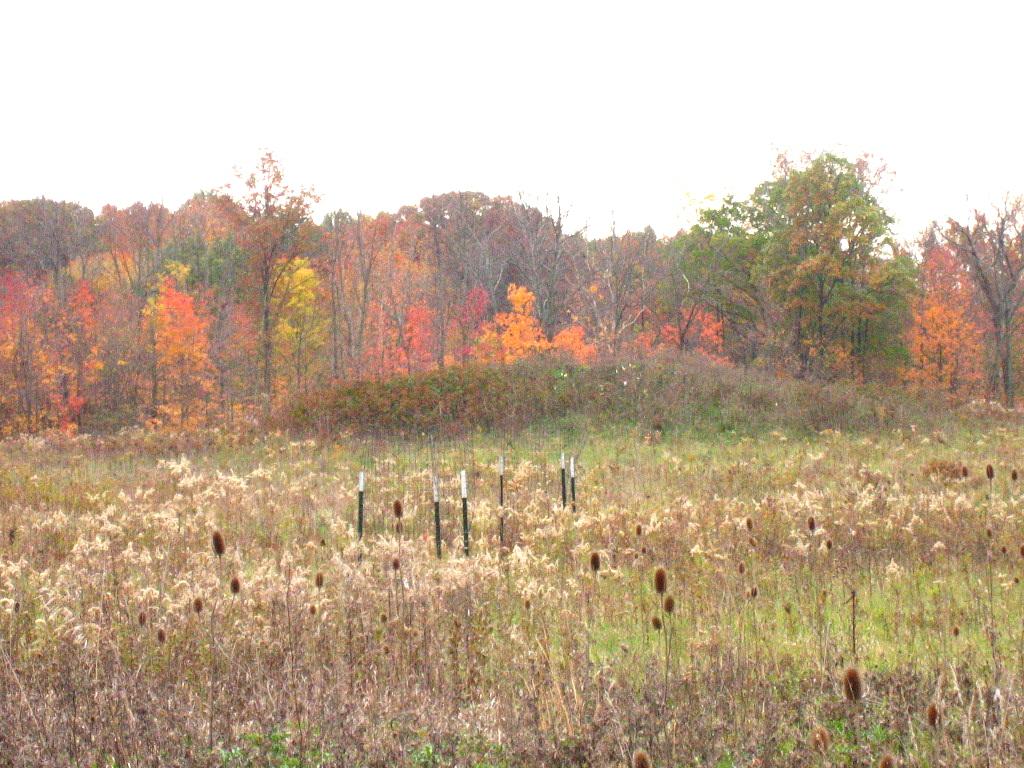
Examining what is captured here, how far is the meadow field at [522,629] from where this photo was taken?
4070mm

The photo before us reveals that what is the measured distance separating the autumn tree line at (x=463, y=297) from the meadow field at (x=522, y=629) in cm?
1952

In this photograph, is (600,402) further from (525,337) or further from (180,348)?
(180,348)

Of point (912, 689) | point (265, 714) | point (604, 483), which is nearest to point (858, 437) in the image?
point (604, 483)

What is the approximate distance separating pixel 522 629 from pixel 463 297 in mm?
48479

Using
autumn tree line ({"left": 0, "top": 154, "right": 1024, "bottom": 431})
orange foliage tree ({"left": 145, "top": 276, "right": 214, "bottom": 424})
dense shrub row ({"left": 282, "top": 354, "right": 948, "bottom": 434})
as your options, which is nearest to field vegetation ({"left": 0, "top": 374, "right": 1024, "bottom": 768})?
dense shrub row ({"left": 282, "top": 354, "right": 948, "bottom": 434})

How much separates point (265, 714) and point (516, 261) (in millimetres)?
51557

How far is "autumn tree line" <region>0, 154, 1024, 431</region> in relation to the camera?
37.6 metres

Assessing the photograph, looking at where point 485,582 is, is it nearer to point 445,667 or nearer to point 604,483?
point 445,667

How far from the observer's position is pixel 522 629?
6.37 meters

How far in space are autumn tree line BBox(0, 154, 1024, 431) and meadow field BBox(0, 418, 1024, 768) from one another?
19524 millimetres

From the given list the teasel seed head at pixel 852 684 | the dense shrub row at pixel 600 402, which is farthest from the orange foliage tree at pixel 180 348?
the teasel seed head at pixel 852 684

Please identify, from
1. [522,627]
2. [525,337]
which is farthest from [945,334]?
[522,627]

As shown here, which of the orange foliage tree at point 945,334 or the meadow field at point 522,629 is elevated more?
the orange foliage tree at point 945,334

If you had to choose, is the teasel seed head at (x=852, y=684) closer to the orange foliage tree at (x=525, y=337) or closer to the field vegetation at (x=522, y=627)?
the field vegetation at (x=522, y=627)
